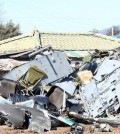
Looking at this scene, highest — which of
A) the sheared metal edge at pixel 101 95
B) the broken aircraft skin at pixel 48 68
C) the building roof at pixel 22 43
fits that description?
the building roof at pixel 22 43

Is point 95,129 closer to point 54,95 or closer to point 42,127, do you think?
point 42,127

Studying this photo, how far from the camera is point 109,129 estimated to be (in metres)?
10.1

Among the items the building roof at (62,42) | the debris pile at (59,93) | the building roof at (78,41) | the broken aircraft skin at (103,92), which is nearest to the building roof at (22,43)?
the building roof at (62,42)

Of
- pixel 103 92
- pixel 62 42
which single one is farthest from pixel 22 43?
pixel 103 92

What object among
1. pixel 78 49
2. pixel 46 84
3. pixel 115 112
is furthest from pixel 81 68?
pixel 78 49

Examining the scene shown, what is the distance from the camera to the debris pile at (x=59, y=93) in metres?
10.4

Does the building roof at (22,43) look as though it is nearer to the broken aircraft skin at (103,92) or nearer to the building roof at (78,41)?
the building roof at (78,41)

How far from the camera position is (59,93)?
12195 millimetres

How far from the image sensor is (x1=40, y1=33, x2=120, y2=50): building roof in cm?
2149

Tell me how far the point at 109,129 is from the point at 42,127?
5.92 feet

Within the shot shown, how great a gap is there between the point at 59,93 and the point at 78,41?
10685mm

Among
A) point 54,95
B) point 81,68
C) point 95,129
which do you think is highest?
point 81,68

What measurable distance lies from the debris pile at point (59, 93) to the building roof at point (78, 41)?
20.7 feet

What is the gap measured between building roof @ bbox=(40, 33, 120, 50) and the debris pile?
6315mm
